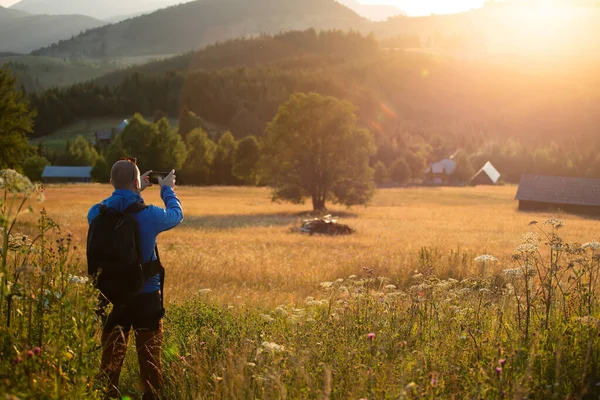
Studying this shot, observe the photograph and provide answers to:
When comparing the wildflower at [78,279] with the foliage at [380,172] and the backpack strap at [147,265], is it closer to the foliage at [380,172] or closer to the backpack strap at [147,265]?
the backpack strap at [147,265]

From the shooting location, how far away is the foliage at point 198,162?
90.2m

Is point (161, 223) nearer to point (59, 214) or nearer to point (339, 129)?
point (59, 214)

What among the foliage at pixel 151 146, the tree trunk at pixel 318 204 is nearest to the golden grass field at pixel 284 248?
the tree trunk at pixel 318 204

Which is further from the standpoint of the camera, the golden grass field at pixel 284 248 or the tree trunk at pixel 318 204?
the tree trunk at pixel 318 204

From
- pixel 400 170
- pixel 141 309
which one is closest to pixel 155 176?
pixel 141 309

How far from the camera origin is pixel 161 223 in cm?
568

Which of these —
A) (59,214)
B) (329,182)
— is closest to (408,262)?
(59,214)

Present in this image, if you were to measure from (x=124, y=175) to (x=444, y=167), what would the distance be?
139 metres

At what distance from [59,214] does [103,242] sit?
32944 millimetres

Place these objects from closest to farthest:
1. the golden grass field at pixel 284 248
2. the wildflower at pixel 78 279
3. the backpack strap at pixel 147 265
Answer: the wildflower at pixel 78 279 → the backpack strap at pixel 147 265 → the golden grass field at pixel 284 248

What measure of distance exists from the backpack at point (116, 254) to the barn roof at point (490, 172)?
127343 mm

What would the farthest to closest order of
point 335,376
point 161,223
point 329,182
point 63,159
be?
1. point 63,159
2. point 329,182
3. point 161,223
4. point 335,376

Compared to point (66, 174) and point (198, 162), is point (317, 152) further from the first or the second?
point (66, 174)

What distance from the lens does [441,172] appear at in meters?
140
